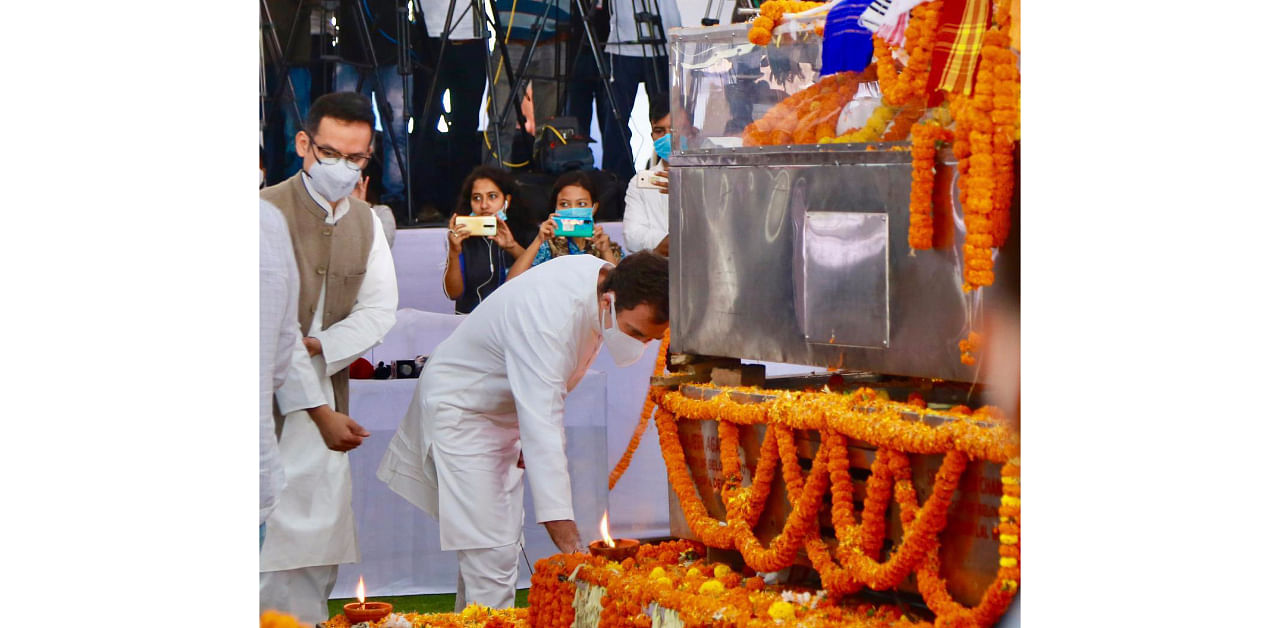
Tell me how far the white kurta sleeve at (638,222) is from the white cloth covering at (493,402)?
26 cm

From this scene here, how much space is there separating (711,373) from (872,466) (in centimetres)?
65

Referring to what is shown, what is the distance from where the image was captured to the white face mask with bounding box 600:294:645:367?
3.75m

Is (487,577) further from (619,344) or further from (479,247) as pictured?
(479,247)

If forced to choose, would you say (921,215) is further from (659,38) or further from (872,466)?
(659,38)

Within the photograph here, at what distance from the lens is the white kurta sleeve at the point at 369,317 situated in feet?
11.6

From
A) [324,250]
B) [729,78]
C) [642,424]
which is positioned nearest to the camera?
[729,78]

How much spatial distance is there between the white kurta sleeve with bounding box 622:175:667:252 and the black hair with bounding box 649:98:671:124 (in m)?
0.19

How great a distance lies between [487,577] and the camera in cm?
372

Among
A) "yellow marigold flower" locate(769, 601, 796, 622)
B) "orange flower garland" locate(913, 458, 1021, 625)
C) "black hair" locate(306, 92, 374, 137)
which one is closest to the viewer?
"orange flower garland" locate(913, 458, 1021, 625)

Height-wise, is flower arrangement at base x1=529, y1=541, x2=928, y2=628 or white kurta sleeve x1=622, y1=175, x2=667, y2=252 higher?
white kurta sleeve x1=622, y1=175, x2=667, y2=252

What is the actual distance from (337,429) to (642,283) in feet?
2.96

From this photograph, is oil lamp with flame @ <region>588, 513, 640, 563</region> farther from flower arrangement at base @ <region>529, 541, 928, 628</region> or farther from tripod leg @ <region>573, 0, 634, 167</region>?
tripod leg @ <region>573, 0, 634, 167</region>

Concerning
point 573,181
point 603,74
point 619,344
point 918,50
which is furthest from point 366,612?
point 918,50

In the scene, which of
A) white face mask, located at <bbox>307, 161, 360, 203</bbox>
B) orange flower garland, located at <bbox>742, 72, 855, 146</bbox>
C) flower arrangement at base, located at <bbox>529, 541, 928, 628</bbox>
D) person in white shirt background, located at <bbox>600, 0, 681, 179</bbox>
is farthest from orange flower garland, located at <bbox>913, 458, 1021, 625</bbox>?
person in white shirt background, located at <bbox>600, 0, 681, 179</bbox>
